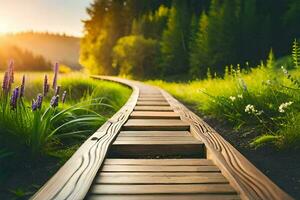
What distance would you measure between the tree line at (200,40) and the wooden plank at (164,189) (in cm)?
2754

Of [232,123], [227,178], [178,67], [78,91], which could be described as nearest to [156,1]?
[178,67]

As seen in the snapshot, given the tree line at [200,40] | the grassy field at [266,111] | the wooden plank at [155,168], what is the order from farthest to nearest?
1. the tree line at [200,40]
2. the grassy field at [266,111]
3. the wooden plank at [155,168]

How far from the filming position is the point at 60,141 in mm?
4305

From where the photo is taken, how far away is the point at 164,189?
2146mm

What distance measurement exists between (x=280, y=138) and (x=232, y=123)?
172cm

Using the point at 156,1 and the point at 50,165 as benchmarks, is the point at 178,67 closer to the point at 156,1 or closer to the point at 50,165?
the point at 156,1

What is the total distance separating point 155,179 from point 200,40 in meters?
28.8

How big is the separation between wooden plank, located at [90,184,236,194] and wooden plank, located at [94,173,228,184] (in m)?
0.07

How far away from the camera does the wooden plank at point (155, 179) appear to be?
7.50ft

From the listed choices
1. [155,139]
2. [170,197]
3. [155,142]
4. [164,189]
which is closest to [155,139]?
[155,139]

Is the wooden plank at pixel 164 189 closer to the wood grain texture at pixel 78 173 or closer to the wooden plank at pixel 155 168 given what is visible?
the wood grain texture at pixel 78 173

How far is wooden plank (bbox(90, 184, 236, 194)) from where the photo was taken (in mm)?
2100

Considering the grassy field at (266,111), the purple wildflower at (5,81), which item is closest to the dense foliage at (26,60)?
the grassy field at (266,111)

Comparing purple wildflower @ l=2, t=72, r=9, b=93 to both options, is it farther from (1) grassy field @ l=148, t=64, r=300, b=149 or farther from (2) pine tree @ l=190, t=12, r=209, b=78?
(2) pine tree @ l=190, t=12, r=209, b=78
